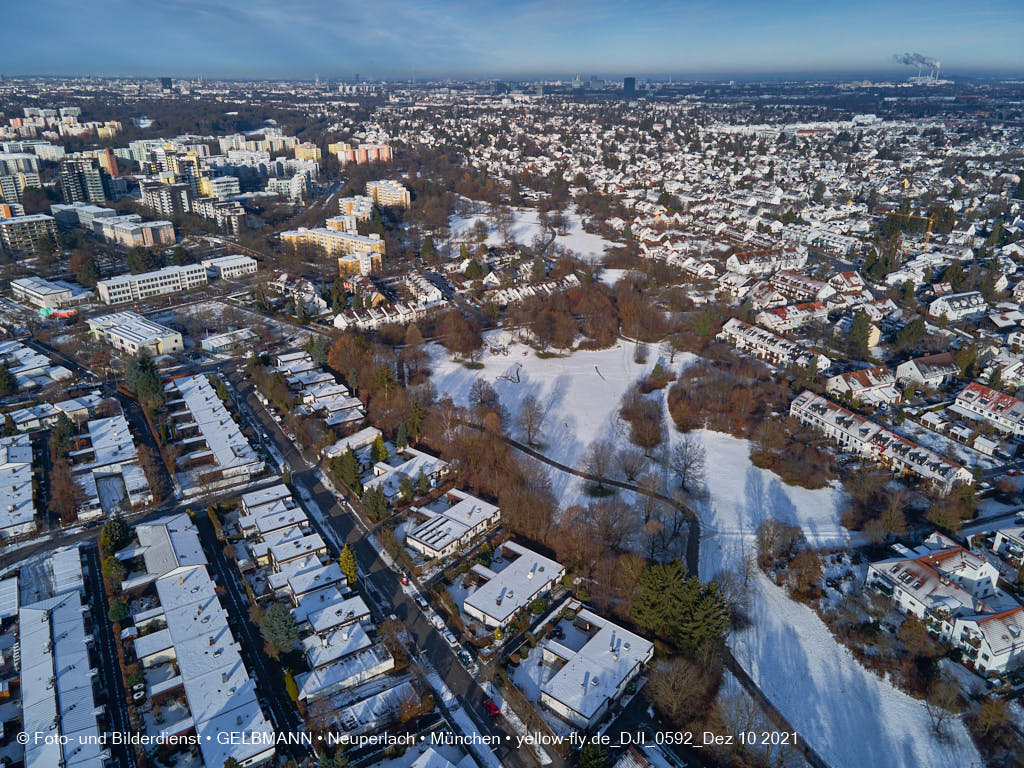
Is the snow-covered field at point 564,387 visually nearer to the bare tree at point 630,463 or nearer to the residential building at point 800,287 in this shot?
the bare tree at point 630,463

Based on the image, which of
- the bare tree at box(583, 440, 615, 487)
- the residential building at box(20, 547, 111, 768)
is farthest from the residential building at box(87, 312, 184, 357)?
the bare tree at box(583, 440, 615, 487)

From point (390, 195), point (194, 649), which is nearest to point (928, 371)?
point (194, 649)

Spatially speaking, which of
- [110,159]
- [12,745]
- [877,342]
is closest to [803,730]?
[12,745]

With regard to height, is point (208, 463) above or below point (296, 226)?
below

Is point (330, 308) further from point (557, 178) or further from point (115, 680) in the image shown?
point (557, 178)

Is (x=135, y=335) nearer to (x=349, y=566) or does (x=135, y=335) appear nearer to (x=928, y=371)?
(x=349, y=566)

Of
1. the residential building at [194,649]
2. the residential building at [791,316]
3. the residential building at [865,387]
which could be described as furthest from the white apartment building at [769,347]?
the residential building at [194,649]
